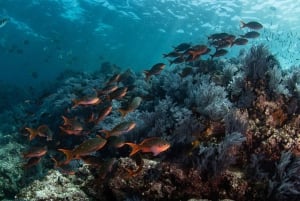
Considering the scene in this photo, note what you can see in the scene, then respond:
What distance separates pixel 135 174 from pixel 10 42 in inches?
1984

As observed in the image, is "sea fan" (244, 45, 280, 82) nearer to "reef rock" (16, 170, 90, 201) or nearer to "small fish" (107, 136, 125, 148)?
"small fish" (107, 136, 125, 148)

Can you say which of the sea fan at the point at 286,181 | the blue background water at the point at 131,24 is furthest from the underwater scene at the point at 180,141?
the blue background water at the point at 131,24

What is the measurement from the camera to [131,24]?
132ft

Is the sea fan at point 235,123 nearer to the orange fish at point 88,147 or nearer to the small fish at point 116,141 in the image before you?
the small fish at point 116,141

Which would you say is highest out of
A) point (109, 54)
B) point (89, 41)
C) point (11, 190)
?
point (11, 190)

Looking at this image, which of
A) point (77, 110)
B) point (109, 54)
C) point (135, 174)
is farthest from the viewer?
point (109, 54)

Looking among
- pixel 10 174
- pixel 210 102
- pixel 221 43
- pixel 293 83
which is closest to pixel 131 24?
pixel 221 43

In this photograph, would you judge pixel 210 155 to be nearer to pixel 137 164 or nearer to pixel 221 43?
pixel 137 164

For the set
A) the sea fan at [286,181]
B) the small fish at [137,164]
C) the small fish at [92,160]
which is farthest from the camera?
the small fish at [92,160]

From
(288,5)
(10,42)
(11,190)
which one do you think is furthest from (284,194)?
(10,42)

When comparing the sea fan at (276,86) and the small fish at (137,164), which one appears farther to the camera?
the sea fan at (276,86)

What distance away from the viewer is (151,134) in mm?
5762

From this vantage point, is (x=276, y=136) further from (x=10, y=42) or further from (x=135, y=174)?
(x=10, y=42)

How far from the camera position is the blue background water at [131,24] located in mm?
30781
